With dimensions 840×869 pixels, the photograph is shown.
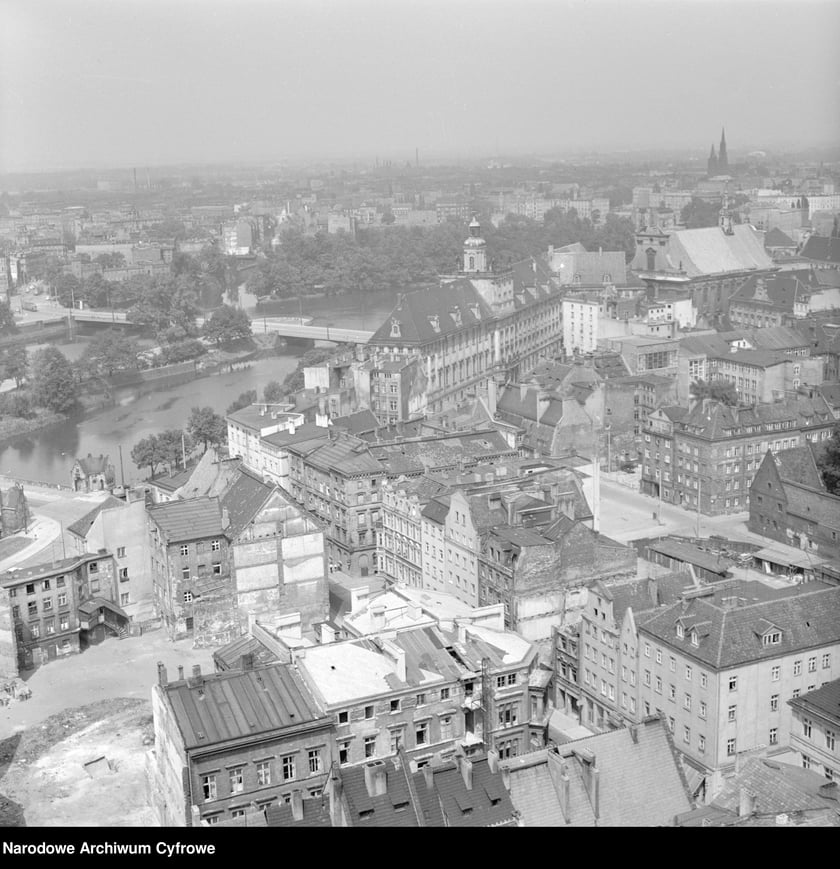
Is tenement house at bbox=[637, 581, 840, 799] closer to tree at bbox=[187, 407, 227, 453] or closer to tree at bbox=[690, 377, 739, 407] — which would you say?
tree at bbox=[690, 377, 739, 407]

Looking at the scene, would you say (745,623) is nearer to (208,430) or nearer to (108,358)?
(208,430)

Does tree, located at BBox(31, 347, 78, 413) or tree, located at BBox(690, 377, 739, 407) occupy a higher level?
tree, located at BBox(690, 377, 739, 407)

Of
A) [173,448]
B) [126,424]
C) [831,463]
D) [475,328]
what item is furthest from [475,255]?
[831,463]

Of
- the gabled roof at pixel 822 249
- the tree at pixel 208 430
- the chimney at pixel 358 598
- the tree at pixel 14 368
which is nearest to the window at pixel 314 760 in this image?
the chimney at pixel 358 598

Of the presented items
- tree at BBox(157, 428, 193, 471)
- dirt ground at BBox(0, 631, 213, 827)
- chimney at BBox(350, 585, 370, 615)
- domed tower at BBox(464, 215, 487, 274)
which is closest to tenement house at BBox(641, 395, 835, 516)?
chimney at BBox(350, 585, 370, 615)
